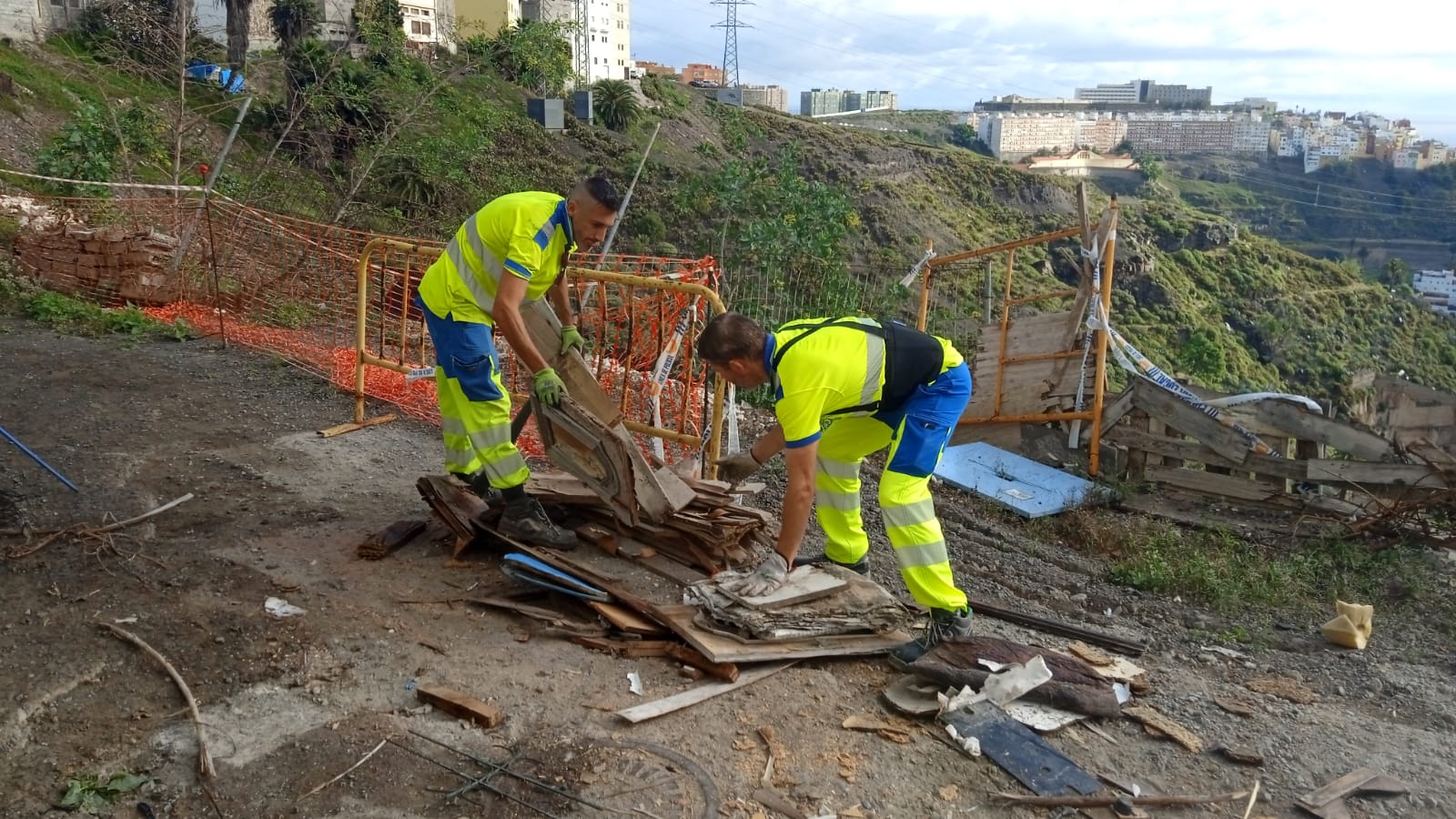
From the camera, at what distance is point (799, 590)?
4145 millimetres

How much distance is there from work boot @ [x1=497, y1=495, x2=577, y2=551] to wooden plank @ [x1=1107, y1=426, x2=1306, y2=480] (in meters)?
5.37

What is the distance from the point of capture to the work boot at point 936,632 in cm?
418

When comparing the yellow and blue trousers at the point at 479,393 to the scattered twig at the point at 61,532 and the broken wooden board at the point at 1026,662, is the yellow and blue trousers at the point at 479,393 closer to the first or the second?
the scattered twig at the point at 61,532

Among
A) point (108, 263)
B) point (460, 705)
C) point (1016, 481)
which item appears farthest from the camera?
point (108, 263)

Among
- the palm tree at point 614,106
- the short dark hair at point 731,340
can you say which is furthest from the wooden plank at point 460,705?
the palm tree at point 614,106

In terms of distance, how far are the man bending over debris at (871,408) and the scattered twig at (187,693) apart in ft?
6.54

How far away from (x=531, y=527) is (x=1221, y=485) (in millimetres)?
5638

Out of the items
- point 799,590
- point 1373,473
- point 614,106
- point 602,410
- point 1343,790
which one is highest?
point 614,106

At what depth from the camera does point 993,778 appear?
3.45m

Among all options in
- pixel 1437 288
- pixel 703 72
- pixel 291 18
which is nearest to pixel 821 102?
pixel 703 72

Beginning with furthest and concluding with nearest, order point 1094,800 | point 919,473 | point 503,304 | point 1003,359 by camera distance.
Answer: point 1003,359 < point 503,304 < point 919,473 < point 1094,800

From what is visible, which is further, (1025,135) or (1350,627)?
(1025,135)

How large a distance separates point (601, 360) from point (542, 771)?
140 inches

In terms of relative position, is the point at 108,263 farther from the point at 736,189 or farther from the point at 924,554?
the point at 736,189
